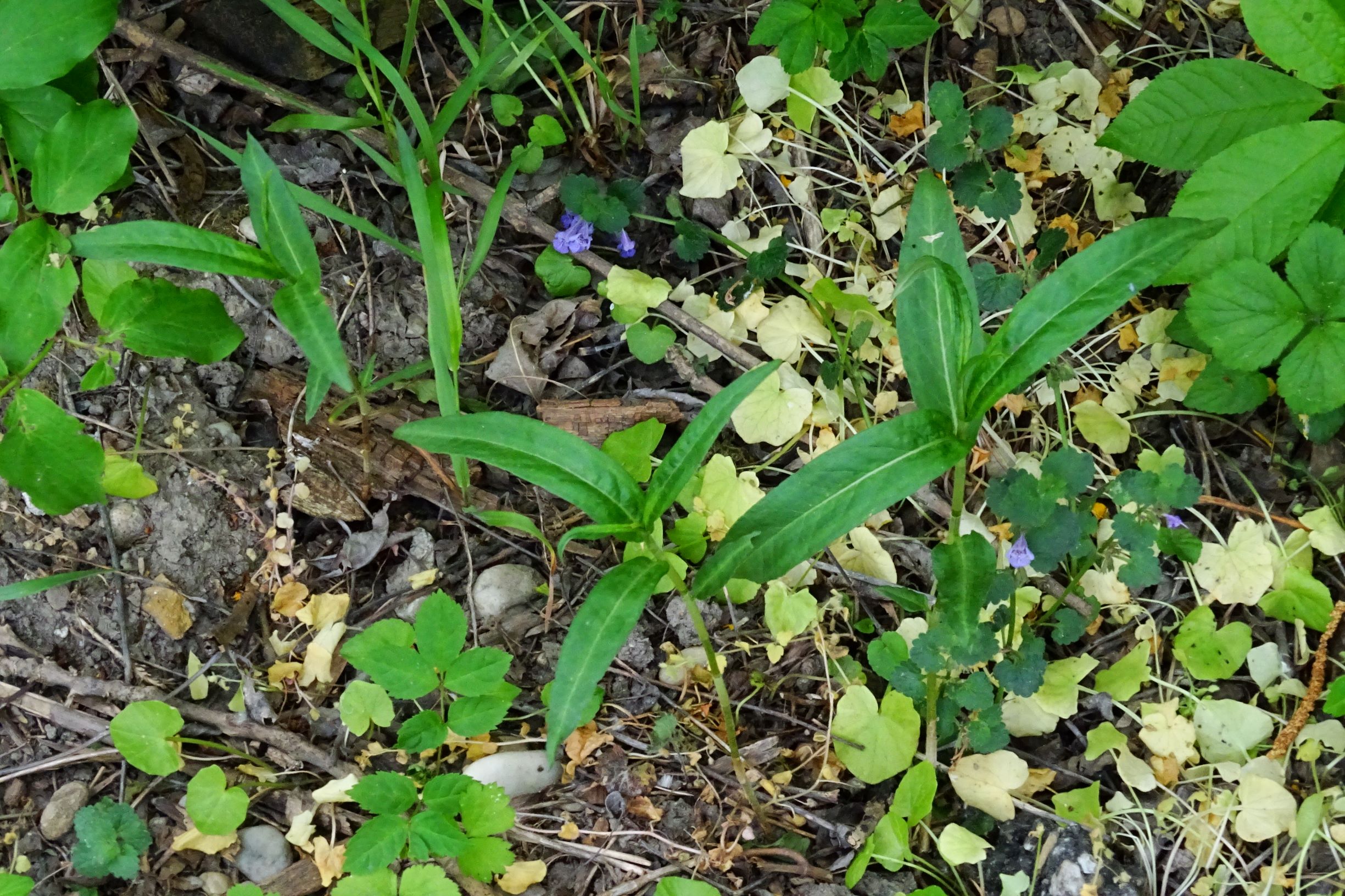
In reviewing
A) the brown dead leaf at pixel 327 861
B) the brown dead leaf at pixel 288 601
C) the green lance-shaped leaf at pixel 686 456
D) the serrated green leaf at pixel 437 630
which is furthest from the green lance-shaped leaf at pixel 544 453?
the brown dead leaf at pixel 327 861

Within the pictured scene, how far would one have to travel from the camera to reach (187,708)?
6.65 feet

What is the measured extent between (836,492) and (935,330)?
37 cm

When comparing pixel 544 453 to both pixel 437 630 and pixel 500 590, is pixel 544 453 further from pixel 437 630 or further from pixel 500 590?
pixel 500 590

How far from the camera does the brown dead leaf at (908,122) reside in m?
2.38

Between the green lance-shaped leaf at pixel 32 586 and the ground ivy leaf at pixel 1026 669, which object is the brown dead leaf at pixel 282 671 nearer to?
the green lance-shaped leaf at pixel 32 586

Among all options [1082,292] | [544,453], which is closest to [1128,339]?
[1082,292]

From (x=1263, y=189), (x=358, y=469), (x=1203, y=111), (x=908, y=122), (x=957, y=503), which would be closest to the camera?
(x=957, y=503)

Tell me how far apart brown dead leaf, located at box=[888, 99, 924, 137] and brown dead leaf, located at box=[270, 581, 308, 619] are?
177 cm

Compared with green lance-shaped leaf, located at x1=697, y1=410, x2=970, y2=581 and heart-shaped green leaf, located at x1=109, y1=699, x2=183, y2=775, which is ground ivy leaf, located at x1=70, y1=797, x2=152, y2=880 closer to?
→ heart-shaped green leaf, located at x1=109, y1=699, x2=183, y2=775

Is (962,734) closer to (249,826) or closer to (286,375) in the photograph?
(249,826)

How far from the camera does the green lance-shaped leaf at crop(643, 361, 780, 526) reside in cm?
161

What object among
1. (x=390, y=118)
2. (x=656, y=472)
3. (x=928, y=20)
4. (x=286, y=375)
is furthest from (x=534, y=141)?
(x=656, y=472)

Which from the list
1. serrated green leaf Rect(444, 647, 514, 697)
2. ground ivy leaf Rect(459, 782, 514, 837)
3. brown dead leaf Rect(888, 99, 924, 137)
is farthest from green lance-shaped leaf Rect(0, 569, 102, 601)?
brown dead leaf Rect(888, 99, 924, 137)

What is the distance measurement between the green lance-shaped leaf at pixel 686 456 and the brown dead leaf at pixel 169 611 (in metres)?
1.14
